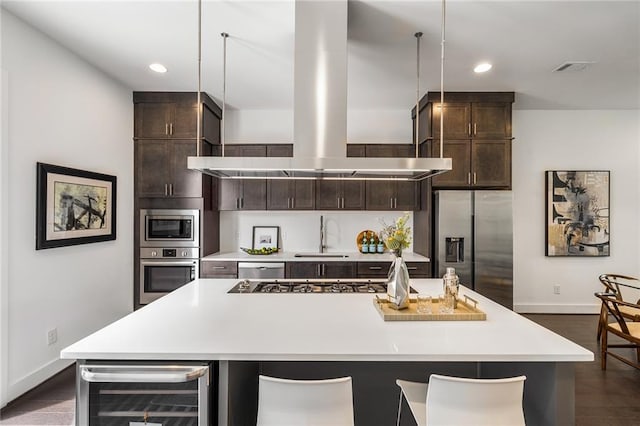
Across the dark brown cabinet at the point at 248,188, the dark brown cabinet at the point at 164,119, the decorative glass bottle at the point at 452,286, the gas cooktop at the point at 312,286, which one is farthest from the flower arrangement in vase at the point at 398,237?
the dark brown cabinet at the point at 164,119

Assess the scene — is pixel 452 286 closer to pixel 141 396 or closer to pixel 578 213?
pixel 141 396

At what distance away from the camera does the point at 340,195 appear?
4.57 metres

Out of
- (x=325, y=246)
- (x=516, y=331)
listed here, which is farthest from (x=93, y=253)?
(x=516, y=331)

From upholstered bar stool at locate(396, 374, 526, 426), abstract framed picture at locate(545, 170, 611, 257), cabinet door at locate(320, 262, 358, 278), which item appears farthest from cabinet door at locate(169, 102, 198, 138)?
abstract framed picture at locate(545, 170, 611, 257)

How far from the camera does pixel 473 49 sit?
308 centimetres

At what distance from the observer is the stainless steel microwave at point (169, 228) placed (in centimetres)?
425

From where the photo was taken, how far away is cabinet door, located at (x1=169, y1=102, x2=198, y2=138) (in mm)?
4242

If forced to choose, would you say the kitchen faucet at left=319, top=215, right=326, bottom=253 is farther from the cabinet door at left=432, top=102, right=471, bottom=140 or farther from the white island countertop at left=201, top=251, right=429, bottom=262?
the cabinet door at left=432, top=102, right=471, bottom=140

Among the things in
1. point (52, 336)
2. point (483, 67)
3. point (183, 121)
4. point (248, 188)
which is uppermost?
point (483, 67)

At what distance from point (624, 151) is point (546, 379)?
4.85 meters

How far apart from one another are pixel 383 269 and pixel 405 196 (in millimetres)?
984

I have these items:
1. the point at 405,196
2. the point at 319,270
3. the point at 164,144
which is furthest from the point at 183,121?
the point at 405,196

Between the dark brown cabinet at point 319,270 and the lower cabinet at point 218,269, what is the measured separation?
0.62 m

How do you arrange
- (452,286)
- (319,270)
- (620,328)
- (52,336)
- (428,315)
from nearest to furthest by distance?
(428,315), (452,286), (52,336), (620,328), (319,270)
